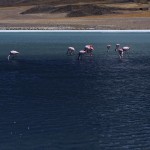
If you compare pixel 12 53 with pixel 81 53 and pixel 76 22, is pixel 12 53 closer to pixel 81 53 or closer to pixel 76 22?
pixel 81 53

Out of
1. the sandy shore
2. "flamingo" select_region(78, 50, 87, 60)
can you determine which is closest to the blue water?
"flamingo" select_region(78, 50, 87, 60)

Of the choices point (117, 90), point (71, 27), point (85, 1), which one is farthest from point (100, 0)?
point (117, 90)

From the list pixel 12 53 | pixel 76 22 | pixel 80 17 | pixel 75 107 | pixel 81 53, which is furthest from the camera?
pixel 80 17

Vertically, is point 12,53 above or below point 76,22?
above

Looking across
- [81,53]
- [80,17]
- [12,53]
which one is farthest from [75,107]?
[80,17]

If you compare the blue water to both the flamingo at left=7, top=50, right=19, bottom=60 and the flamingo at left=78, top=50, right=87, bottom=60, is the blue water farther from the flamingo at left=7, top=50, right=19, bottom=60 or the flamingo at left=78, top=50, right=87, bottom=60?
the flamingo at left=7, top=50, right=19, bottom=60

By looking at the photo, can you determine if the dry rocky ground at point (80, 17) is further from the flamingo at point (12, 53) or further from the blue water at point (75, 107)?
the blue water at point (75, 107)

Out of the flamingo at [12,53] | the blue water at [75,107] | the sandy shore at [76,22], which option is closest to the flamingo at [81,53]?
the flamingo at [12,53]
